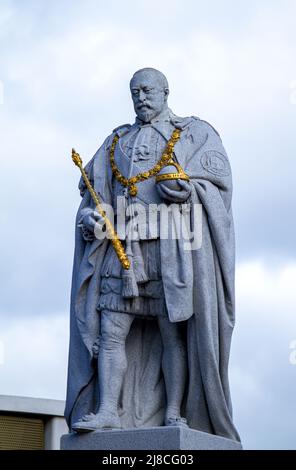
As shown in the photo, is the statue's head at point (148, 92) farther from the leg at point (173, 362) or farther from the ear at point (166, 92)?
the leg at point (173, 362)

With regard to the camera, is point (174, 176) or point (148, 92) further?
point (148, 92)

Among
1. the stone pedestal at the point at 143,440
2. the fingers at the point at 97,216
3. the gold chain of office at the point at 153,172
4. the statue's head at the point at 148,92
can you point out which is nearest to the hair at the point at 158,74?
the statue's head at the point at 148,92

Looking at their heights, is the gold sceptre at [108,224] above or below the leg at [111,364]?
above

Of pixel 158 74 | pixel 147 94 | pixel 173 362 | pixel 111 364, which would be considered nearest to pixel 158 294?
pixel 173 362

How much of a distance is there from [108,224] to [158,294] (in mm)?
874

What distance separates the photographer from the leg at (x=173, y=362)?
42.8 ft

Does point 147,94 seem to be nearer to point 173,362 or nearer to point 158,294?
point 158,294

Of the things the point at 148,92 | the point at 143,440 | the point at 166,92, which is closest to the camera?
the point at 143,440

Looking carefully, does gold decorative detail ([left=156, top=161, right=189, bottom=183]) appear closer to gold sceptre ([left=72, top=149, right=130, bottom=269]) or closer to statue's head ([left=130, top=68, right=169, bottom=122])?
gold sceptre ([left=72, top=149, right=130, bottom=269])

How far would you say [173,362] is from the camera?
42.9ft

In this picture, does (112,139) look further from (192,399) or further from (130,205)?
(192,399)

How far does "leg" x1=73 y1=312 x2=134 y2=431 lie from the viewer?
41.9ft

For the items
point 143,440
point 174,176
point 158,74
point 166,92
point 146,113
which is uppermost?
point 158,74
